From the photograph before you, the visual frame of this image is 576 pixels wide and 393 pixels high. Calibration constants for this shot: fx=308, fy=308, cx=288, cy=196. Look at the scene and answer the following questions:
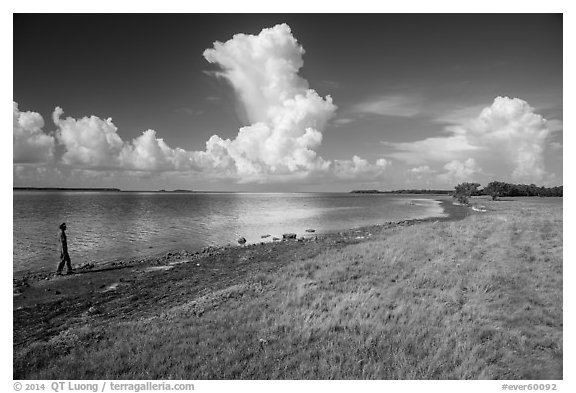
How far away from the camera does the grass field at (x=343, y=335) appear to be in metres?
7.52

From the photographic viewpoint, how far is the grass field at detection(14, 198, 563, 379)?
24.7 feet

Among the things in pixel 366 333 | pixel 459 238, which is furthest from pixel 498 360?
pixel 459 238

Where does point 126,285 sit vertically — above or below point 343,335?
below

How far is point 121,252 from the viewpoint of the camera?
30844 mm

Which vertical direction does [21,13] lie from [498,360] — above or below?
above

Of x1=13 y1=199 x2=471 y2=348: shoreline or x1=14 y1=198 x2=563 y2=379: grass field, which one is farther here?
x1=13 y1=199 x2=471 y2=348: shoreline

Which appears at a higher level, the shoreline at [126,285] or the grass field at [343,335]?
the grass field at [343,335]

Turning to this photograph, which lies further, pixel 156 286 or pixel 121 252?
pixel 121 252

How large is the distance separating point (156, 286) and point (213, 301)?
7.60 metres

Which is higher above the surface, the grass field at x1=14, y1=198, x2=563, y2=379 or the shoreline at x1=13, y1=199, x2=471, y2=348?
the grass field at x1=14, y1=198, x2=563, y2=379

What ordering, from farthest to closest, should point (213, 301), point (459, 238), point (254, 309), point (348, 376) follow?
point (459, 238), point (213, 301), point (254, 309), point (348, 376)

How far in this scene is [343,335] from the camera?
8.89m

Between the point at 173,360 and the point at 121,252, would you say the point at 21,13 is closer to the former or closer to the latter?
the point at 173,360

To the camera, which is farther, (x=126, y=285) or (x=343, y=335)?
(x=126, y=285)
